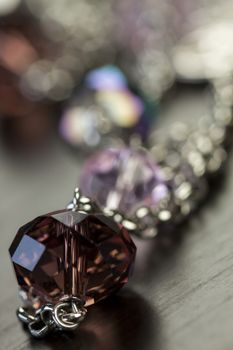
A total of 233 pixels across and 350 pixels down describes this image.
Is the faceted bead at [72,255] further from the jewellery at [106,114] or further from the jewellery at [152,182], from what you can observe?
the jewellery at [106,114]

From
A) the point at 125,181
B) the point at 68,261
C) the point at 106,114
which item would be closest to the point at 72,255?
the point at 68,261

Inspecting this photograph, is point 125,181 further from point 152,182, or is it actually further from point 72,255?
point 72,255

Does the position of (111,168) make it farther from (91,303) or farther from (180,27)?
(180,27)

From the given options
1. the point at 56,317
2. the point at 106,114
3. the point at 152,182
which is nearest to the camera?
the point at 56,317

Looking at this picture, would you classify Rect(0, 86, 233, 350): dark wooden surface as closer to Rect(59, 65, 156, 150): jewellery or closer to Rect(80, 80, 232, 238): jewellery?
Rect(80, 80, 232, 238): jewellery

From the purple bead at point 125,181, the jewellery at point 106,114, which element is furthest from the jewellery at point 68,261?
the jewellery at point 106,114

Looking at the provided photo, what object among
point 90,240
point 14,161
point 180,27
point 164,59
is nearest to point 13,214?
point 14,161

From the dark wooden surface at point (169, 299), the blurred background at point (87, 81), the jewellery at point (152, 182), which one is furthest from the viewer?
the blurred background at point (87, 81)
